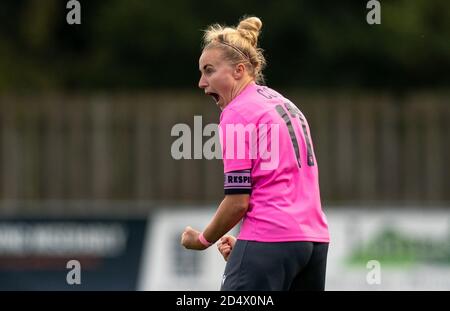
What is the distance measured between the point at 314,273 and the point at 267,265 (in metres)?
0.28

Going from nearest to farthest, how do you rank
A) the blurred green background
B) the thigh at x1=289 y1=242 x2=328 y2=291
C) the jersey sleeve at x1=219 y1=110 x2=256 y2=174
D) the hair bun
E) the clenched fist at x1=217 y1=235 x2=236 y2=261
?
the jersey sleeve at x1=219 y1=110 x2=256 y2=174, the thigh at x1=289 y1=242 x2=328 y2=291, the hair bun, the clenched fist at x1=217 y1=235 x2=236 y2=261, the blurred green background

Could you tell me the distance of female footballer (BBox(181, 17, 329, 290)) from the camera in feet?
18.4

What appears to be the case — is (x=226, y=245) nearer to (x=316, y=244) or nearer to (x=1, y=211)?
(x=316, y=244)

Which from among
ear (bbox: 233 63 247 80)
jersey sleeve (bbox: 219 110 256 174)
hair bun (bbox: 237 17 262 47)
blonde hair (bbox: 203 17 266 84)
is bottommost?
jersey sleeve (bbox: 219 110 256 174)

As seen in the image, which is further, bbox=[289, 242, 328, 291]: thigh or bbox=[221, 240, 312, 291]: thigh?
bbox=[289, 242, 328, 291]: thigh

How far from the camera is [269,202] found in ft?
18.5

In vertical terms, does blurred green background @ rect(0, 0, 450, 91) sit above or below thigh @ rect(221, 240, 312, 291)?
above

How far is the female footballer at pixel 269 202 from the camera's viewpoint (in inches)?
221

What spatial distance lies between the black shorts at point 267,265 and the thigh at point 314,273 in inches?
1.4
